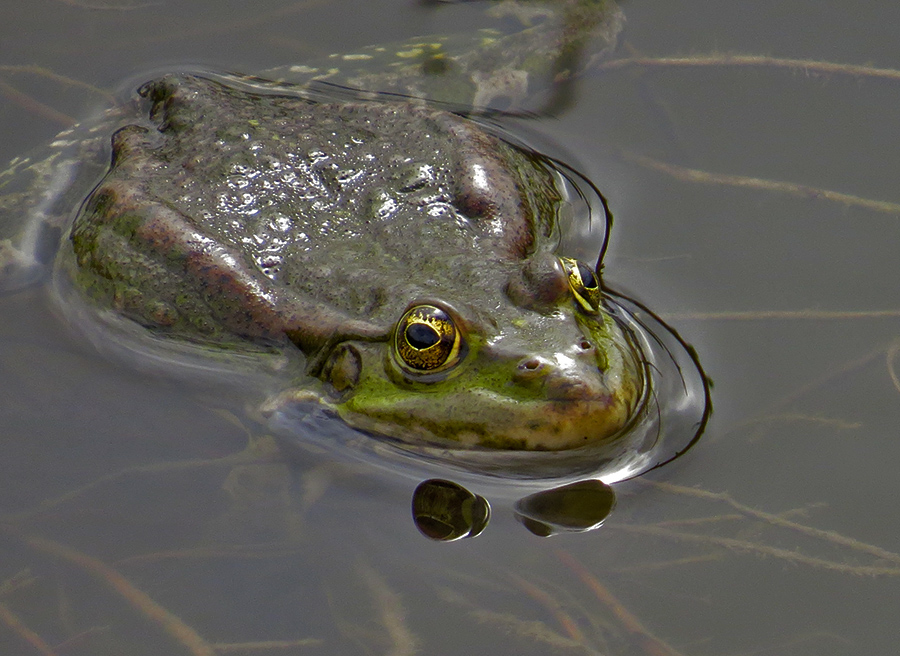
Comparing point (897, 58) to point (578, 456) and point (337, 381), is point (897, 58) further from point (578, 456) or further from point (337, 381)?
point (337, 381)

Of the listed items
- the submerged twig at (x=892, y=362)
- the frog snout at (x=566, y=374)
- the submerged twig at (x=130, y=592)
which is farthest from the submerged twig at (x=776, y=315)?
the submerged twig at (x=130, y=592)

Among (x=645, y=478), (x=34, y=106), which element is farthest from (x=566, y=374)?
(x=34, y=106)

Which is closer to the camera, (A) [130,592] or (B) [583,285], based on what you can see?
(A) [130,592]

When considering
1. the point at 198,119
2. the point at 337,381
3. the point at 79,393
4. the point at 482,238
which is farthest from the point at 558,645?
the point at 198,119

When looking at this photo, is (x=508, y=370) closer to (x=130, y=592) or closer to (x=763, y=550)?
(x=763, y=550)

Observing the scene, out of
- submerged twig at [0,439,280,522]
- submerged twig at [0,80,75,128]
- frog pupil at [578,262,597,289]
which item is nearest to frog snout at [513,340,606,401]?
frog pupil at [578,262,597,289]

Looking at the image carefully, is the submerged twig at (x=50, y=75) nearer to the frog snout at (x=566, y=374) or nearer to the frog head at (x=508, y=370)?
the frog head at (x=508, y=370)

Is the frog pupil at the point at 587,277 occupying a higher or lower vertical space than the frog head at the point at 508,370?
higher
